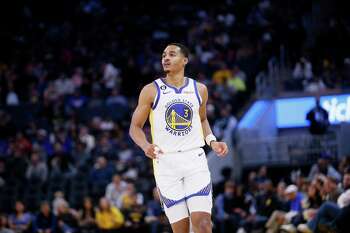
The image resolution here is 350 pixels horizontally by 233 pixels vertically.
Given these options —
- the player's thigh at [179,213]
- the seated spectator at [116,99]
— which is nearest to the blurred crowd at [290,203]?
the player's thigh at [179,213]

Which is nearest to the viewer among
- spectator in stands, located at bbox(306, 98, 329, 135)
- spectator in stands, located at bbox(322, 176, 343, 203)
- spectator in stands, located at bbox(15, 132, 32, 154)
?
spectator in stands, located at bbox(322, 176, 343, 203)

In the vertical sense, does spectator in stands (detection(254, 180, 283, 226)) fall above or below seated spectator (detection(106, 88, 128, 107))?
below

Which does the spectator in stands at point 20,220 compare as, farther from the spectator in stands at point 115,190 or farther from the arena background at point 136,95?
the spectator in stands at point 115,190

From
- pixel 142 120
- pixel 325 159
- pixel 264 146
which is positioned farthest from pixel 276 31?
pixel 142 120

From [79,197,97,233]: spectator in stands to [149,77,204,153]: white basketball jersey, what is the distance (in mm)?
9009

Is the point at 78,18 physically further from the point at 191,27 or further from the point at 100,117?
the point at 100,117

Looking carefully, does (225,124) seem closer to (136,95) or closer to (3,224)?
(136,95)

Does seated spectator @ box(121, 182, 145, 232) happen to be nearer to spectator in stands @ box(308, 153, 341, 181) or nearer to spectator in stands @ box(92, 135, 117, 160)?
spectator in stands @ box(92, 135, 117, 160)

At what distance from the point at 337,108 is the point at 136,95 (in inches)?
243

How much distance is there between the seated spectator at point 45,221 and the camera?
62.0 feet

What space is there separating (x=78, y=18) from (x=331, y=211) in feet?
63.0

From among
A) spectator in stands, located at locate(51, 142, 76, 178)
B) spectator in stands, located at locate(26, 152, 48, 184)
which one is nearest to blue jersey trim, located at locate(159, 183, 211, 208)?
spectator in stands, located at locate(51, 142, 76, 178)

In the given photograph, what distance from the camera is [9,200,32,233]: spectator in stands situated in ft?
62.9

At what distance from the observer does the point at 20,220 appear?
19.6 m
